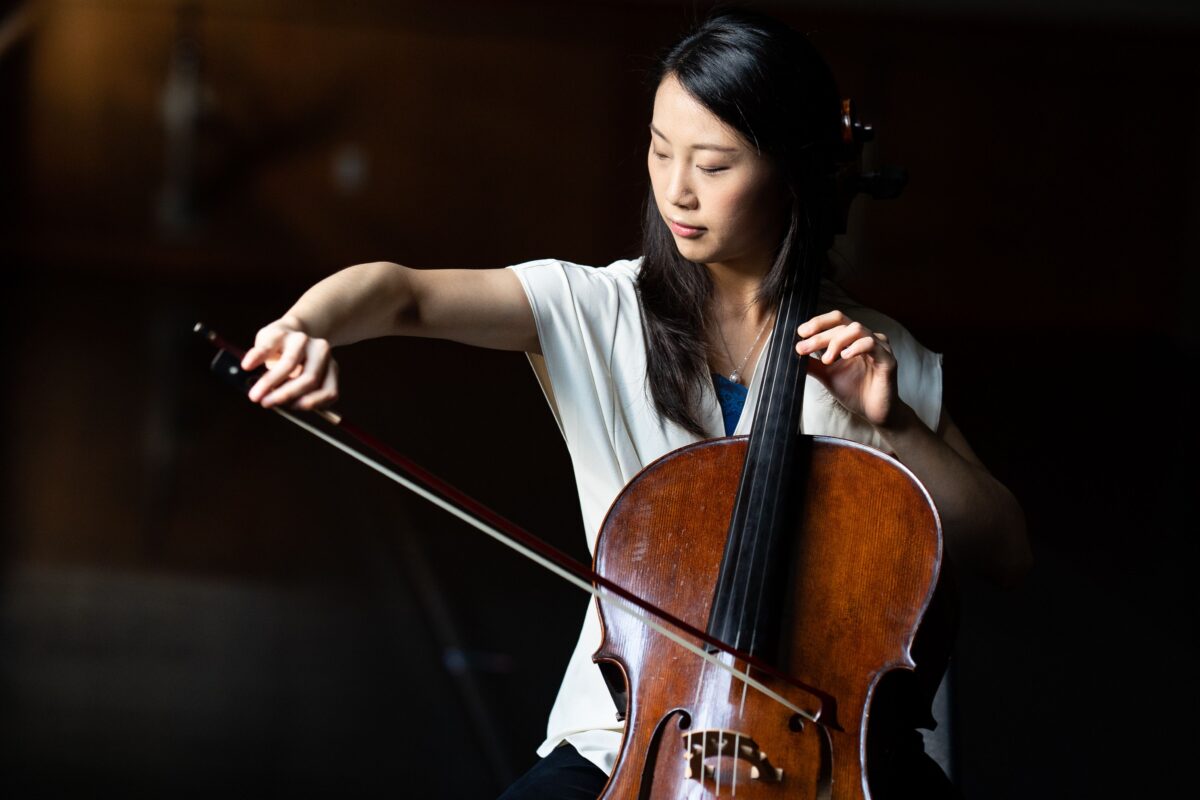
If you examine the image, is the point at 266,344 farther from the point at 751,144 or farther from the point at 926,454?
the point at 926,454

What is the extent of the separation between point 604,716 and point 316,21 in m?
6.55

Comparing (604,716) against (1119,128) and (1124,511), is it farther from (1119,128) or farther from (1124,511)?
(1119,128)

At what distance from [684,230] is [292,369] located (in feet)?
1.46

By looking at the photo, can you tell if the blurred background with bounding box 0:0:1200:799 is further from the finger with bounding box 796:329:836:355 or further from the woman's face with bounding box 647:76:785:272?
the finger with bounding box 796:329:836:355

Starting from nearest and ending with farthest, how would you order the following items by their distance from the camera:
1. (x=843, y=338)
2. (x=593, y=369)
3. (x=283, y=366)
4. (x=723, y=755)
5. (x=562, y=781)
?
(x=283, y=366) < (x=723, y=755) < (x=843, y=338) < (x=562, y=781) < (x=593, y=369)

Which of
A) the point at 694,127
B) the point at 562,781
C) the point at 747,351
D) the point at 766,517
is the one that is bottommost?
the point at 562,781

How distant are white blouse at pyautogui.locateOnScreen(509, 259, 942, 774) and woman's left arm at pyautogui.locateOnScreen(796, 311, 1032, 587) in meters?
0.09

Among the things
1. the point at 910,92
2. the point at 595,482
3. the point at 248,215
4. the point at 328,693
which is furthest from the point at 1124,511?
the point at 248,215

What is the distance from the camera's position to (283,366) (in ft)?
2.92

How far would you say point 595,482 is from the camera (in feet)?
4.33

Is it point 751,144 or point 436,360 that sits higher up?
point 751,144

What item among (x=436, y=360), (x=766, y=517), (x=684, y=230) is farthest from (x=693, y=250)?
(x=436, y=360)

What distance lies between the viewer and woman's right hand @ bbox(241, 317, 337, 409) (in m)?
0.88

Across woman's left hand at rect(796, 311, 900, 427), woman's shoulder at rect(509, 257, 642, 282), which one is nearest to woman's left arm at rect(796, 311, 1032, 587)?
woman's left hand at rect(796, 311, 900, 427)
